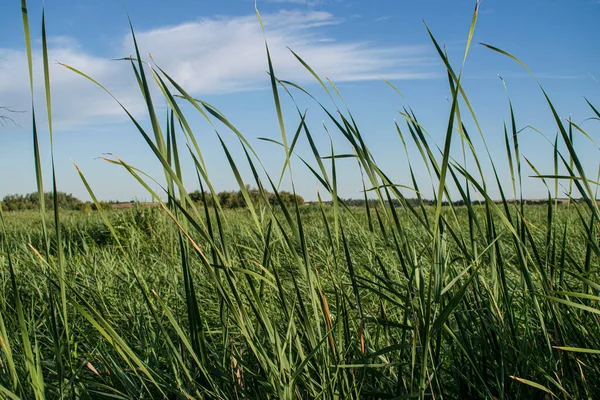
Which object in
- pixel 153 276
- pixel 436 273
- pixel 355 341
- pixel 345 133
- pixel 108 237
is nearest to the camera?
pixel 436 273

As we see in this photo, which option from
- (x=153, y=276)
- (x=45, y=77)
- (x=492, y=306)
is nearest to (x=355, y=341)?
(x=492, y=306)

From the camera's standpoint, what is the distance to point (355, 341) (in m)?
1.20

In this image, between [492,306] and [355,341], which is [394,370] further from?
[492,306]

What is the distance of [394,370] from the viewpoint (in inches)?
50.4

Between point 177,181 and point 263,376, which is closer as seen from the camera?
point 177,181

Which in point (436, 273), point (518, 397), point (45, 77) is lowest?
point (518, 397)

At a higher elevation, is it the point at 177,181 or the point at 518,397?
the point at 177,181

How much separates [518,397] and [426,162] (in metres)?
0.54

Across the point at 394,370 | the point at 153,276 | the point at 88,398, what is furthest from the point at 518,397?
the point at 153,276

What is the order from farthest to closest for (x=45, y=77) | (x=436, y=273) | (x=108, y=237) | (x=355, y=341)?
(x=108, y=237) < (x=355, y=341) < (x=436, y=273) < (x=45, y=77)

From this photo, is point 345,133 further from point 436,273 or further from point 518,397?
point 518,397

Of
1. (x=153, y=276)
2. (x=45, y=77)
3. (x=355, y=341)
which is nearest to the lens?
(x=45, y=77)

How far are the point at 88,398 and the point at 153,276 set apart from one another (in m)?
1.74

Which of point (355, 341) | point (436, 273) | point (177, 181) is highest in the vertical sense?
point (177, 181)
